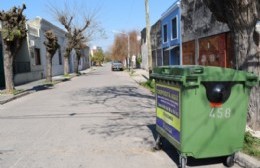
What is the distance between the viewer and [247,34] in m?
6.89

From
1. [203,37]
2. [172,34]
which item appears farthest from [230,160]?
[172,34]

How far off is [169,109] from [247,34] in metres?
2.47

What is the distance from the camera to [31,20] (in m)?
34.9

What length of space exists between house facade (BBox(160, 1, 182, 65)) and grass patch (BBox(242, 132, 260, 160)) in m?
20.3

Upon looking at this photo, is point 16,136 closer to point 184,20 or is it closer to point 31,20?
point 184,20

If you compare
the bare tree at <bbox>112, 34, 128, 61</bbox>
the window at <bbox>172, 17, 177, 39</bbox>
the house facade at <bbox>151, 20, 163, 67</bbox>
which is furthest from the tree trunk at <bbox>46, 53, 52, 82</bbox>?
the bare tree at <bbox>112, 34, 128, 61</bbox>

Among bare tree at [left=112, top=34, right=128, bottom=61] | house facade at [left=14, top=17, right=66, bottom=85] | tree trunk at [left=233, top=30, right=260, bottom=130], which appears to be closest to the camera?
tree trunk at [left=233, top=30, right=260, bottom=130]

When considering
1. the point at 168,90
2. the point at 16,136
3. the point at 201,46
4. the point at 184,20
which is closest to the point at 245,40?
the point at 168,90

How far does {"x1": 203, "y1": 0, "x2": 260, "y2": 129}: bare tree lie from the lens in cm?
667

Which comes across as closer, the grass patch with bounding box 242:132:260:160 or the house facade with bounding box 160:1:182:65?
the grass patch with bounding box 242:132:260:160

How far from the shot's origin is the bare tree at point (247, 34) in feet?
21.9

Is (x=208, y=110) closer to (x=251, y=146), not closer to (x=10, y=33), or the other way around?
(x=251, y=146)

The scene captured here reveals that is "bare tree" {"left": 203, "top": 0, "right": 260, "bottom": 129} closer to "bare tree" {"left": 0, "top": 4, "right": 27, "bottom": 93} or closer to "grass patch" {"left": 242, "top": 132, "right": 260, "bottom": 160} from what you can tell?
"grass patch" {"left": 242, "top": 132, "right": 260, "bottom": 160}

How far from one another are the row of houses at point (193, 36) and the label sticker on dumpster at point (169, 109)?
9.00 metres
